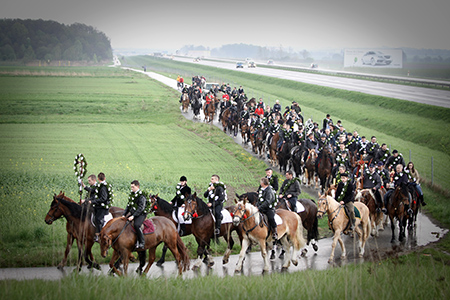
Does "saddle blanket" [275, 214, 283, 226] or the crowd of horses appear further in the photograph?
"saddle blanket" [275, 214, 283, 226]

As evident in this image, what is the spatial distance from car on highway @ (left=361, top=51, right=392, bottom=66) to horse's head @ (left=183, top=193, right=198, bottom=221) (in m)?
92.3

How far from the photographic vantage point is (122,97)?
205 feet

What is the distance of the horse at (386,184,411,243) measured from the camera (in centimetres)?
1716

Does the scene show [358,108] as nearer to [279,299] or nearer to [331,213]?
[331,213]

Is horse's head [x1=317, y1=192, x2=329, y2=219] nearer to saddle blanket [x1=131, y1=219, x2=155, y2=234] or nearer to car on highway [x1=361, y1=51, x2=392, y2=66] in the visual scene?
saddle blanket [x1=131, y1=219, x2=155, y2=234]

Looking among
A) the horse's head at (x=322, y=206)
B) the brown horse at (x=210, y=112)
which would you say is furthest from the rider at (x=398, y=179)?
the brown horse at (x=210, y=112)

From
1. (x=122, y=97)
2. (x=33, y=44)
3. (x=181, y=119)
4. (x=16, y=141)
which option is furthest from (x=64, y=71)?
(x=16, y=141)

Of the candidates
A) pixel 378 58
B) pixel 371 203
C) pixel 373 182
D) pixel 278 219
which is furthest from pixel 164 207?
pixel 378 58

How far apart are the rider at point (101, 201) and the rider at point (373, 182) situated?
31.7 feet

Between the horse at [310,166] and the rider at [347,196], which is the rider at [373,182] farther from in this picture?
the horse at [310,166]

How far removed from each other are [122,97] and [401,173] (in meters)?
49.0

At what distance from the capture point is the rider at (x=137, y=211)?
12500mm

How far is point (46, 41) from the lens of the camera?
2886 inches

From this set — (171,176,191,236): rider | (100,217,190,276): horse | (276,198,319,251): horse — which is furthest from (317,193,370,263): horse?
(100,217,190,276): horse
